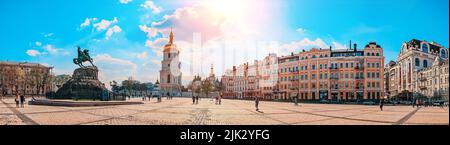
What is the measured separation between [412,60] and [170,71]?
73204 mm

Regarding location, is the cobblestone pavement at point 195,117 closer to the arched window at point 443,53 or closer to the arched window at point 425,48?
the arched window at point 443,53

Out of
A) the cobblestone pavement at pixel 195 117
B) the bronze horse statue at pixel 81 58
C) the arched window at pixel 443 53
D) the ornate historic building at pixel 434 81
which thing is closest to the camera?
the cobblestone pavement at pixel 195 117

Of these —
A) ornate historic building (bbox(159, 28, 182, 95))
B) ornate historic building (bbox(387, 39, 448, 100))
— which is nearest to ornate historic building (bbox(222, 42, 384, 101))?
ornate historic building (bbox(387, 39, 448, 100))

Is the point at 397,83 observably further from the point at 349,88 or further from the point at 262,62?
the point at 262,62

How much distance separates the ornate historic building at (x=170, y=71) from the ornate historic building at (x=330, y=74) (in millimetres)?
37210

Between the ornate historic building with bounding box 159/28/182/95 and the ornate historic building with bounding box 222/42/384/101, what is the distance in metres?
37.2

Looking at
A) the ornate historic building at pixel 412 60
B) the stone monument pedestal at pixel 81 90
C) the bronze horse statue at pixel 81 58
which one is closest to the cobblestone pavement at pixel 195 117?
the stone monument pedestal at pixel 81 90

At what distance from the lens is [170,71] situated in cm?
9300

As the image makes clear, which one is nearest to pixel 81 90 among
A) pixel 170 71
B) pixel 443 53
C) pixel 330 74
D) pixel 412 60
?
pixel 330 74

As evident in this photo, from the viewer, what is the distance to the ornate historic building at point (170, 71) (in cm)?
9275

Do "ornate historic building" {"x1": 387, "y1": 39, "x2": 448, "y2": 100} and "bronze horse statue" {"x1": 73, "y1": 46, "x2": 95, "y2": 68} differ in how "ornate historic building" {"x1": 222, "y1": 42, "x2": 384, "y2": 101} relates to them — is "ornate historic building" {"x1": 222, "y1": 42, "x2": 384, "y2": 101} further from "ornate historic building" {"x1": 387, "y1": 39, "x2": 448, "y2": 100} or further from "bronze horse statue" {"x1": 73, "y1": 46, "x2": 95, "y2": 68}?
"bronze horse statue" {"x1": 73, "y1": 46, "x2": 95, "y2": 68}

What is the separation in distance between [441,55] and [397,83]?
20.5 metres
